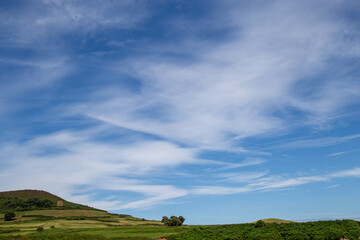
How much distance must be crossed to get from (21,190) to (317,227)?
198m

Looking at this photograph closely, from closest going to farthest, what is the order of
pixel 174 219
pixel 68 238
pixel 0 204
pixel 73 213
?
pixel 68 238, pixel 174 219, pixel 73 213, pixel 0 204

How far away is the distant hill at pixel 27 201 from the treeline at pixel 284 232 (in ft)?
413

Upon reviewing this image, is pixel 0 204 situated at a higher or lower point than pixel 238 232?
higher

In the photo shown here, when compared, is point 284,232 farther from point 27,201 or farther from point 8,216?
point 27,201

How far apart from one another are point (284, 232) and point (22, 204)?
152325 millimetres

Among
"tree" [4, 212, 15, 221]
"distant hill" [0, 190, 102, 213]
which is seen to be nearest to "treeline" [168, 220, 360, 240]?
"tree" [4, 212, 15, 221]

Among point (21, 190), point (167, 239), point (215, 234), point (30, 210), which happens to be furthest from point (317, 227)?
point (21, 190)

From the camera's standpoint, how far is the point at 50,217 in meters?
126

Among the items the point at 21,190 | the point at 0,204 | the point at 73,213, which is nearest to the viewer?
the point at 73,213

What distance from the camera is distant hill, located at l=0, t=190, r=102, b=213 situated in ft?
503

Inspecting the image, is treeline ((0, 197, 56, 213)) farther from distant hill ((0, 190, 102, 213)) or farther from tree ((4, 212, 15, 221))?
tree ((4, 212, 15, 221))

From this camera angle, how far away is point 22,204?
15750cm

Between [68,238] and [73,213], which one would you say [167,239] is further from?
[73,213]

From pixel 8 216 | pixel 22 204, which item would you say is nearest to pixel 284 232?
pixel 8 216
